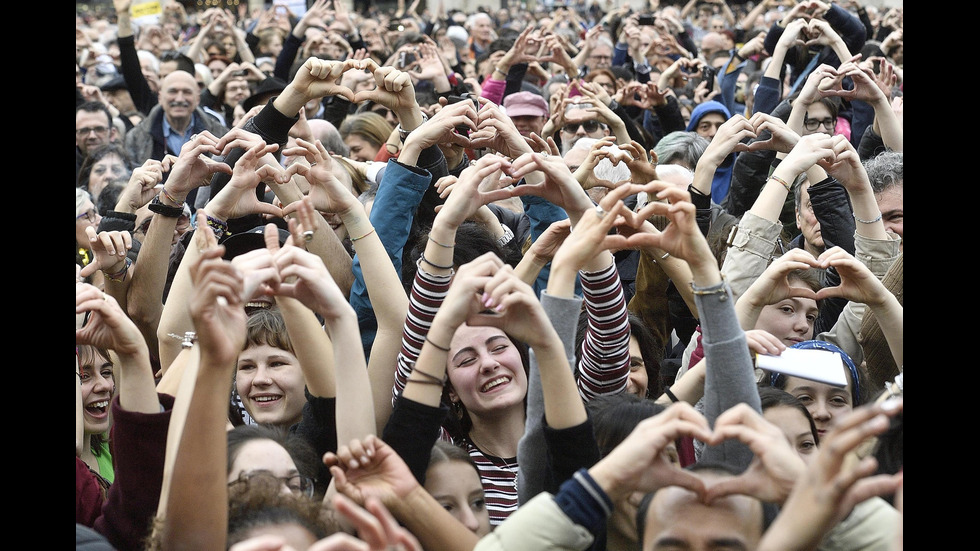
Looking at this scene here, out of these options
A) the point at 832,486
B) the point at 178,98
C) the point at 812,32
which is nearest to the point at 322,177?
the point at 832,486

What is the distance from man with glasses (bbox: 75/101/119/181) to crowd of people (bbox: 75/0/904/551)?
2188mm

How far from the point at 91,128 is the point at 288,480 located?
16.3 feet

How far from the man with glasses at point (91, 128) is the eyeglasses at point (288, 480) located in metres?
4.81

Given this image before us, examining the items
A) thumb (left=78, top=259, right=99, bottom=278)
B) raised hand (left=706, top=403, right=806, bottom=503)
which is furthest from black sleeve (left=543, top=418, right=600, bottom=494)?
thumb (left=78, top=259, right=99, bottom=278)

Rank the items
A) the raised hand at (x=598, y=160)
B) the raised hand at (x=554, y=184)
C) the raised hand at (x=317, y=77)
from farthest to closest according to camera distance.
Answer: the raised hand at (x=317, y=77) → the raised hand at (x=598, y=160) → the raised hand at (x=554, y=184)

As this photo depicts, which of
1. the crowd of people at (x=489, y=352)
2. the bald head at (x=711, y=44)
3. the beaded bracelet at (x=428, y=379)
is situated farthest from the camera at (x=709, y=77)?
the beaded bracelet at (x=428, y=379)

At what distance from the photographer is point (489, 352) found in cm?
281

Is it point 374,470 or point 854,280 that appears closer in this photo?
point 374,470

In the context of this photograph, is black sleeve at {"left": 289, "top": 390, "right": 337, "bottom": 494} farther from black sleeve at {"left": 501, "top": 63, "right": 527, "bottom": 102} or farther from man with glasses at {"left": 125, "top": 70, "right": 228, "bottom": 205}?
black sleeve at {"left": 501, "top": 63, "right": 527, "bottom": 102}

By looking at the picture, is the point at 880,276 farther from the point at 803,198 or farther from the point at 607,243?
the point at 607,243

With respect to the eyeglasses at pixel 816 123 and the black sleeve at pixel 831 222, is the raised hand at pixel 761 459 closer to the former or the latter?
the black sleeve at pixel 831 222

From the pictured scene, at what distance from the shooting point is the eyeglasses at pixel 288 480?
7.39 feet

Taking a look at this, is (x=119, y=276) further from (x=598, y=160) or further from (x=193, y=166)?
(x=598, y=160)
